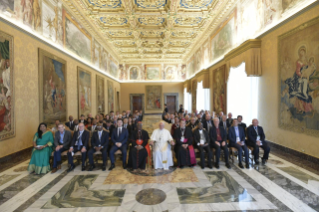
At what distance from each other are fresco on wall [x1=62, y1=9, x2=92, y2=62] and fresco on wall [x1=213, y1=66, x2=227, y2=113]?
28.4 feet

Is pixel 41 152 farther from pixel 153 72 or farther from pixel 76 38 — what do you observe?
pixel 153 72

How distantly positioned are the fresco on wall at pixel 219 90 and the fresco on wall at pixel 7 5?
9.72 meters

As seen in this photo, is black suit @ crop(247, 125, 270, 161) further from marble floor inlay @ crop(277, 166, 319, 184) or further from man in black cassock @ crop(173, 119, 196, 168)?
man in black cassock @ crop(173, 119, 196, 168)

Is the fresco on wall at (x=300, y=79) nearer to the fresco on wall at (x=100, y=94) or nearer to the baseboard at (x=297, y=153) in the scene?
the baseboard at (x=297, y=153)

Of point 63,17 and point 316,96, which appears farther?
point 63,17

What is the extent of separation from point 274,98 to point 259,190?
3.89m

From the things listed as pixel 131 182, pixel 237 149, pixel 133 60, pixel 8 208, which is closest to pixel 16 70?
pixel 8 208

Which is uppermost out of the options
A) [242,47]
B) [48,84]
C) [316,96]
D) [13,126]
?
[242,47]

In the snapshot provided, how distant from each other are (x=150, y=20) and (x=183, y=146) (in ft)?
28.6

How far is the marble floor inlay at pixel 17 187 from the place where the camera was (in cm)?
363

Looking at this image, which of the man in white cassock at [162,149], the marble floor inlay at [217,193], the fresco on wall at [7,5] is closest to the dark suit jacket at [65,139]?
the man in white cassock at [162,149]

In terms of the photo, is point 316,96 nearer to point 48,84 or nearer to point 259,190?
point 259,190

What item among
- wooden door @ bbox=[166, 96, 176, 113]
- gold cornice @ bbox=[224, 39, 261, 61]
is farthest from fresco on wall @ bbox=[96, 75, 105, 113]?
wooden door @ bbox=[166, 96, 176, 113]

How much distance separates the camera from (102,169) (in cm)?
515
